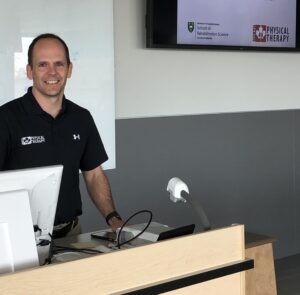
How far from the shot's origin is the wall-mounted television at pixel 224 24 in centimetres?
423

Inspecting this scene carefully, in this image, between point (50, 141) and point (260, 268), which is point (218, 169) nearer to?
point (260, 268)

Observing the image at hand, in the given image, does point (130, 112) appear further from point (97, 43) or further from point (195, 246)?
Answer: point (195, 246)

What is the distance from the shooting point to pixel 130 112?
168 inches

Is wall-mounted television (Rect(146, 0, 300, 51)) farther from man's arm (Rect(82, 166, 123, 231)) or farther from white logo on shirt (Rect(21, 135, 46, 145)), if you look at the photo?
white logo on shirt (Rect(21, 135, 46, 145))

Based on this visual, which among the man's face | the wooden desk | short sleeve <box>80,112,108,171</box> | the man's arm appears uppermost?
the man's face

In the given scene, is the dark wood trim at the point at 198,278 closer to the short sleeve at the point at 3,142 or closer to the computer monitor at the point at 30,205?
the computer monitor at the point at 30,205

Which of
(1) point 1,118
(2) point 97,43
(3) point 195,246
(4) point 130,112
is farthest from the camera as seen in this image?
(4) point 130,112

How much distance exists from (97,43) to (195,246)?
224 centimetres

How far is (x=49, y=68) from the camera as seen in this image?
9.16ft

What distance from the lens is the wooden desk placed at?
352 cm

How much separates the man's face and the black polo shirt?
0.08 metres

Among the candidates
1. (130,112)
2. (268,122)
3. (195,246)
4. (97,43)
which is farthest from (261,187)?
(195,246)

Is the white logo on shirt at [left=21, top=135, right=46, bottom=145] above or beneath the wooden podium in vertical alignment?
above

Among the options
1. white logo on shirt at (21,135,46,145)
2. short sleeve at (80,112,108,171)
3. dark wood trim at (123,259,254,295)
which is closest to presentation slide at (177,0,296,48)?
short sleeve at (80,112,108,171)
